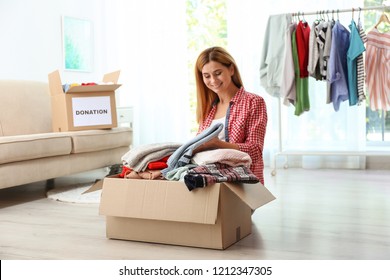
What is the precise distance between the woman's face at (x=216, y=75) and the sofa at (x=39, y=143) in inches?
48.2

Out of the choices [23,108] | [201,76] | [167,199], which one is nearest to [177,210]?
[167,199]

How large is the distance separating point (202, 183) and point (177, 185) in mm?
113

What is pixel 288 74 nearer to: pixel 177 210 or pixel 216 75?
pixel 216 75

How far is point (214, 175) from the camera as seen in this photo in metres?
1.95

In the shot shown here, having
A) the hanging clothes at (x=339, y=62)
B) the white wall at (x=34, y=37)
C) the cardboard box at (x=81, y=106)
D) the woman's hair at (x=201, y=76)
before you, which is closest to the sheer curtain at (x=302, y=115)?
the hanging clothes at (x=339, y=62)

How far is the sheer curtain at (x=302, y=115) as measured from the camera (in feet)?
14.3

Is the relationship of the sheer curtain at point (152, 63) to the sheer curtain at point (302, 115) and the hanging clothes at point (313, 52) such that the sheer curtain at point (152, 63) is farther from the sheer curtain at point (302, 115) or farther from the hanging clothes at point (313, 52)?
the hanging clothes at point (313, 52)

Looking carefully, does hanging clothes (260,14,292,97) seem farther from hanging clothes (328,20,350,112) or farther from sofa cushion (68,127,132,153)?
sofa cushion (68,127,132,153)

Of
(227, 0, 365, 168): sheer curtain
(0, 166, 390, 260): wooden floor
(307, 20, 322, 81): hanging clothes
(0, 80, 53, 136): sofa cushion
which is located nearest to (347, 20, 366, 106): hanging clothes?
(307, 20, 322, 81): hanging clothes

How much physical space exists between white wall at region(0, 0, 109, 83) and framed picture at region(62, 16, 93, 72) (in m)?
0.05

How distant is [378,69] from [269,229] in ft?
6.69

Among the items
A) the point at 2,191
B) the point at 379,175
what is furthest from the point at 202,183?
the point at 379,175

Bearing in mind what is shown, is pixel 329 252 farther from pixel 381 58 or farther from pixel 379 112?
pixel 379 112

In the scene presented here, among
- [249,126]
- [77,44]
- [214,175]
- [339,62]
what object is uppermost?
[77,44]
